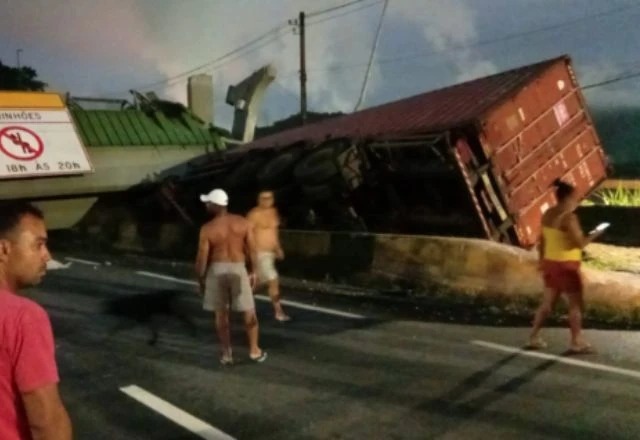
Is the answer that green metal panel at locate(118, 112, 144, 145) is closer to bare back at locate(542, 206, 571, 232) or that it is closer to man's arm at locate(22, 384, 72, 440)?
bare back at locate(542, 206, 571, 232)

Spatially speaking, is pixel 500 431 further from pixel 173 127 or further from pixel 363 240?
pixel 173 127

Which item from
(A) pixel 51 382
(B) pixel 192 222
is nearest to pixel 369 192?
(B) pixel 192 222

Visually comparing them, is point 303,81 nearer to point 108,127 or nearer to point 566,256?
point 108,127

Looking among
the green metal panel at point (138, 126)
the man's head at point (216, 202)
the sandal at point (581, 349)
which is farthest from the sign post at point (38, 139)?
the sandal at point (581, 349)

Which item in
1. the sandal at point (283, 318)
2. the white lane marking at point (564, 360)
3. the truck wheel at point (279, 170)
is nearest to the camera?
the white lane marking at point (564, 360)

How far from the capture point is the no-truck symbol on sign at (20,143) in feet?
58.5

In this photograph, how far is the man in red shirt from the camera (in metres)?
2.25

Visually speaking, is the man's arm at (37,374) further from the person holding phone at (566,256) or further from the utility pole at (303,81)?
the utility pole at (303,81)

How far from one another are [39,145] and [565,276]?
14.4 metres

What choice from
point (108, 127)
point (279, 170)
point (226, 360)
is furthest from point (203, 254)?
point (108, 127)

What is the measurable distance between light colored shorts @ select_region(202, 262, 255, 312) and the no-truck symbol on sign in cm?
1205

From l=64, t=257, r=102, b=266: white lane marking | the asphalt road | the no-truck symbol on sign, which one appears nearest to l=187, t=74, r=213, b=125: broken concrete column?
the no-truck symbol on sign

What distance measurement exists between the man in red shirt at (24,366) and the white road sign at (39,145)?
16426mm

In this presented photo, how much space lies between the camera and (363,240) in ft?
41.2
